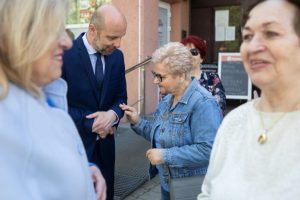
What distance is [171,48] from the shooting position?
2.55m

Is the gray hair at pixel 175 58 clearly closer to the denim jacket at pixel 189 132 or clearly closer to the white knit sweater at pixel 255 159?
the denim jacket at pixel 189 132

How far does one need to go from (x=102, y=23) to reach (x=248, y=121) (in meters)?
1.56

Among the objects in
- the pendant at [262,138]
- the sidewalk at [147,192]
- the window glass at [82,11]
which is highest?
the window glass at [82,11]

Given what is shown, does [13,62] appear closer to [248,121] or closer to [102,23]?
[248,121]

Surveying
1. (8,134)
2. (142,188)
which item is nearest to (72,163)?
(8,134)

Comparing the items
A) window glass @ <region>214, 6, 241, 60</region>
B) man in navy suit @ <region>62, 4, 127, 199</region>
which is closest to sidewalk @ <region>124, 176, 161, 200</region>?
man in navy suit @ <region>62, 4, 127, 199</region>

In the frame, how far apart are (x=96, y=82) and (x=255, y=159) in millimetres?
1580

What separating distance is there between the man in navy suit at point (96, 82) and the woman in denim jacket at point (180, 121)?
0.41 m

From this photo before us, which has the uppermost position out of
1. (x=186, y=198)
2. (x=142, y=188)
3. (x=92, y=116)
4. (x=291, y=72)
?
(x=291, y=72)

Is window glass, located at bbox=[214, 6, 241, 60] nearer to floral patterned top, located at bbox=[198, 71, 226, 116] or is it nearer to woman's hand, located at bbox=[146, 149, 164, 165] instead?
floral patterned top, located at bbox=[198, 71, 226, 116]

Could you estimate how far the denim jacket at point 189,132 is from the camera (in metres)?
2.35

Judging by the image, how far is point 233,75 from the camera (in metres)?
8.68

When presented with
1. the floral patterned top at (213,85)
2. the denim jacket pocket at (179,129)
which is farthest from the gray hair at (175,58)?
the floral patterned top at (213,85)

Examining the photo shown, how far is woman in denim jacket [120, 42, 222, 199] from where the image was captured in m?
2.36
